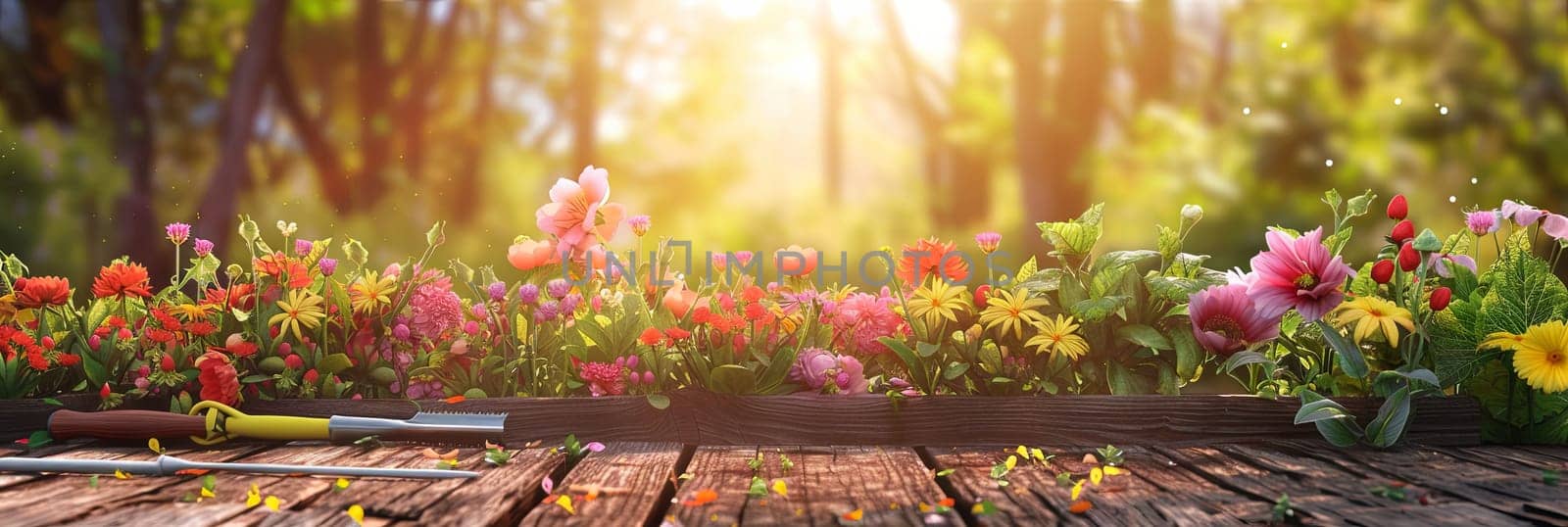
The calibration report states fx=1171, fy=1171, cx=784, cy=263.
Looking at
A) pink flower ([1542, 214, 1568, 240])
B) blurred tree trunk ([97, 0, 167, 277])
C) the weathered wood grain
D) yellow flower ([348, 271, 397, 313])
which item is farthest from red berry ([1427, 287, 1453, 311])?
blurred tree trunk ([97, 0, 167, 277])

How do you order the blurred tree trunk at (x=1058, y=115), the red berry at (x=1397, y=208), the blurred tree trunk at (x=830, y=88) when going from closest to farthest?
the red berry at (x=1397, y=208)
the blurred tree trunk at (x=1058, y=115)
the blurred tree trunk at (x=830, y=88)

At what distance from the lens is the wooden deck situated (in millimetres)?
1408

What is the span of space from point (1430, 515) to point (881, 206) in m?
12.6

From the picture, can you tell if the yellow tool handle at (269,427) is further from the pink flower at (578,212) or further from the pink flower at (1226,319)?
the pink flower at (1226,319)

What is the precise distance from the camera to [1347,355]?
1996 millimetres

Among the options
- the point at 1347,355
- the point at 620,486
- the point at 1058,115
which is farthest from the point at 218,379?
the point at 1058,115

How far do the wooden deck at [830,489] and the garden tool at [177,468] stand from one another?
0.06 feet

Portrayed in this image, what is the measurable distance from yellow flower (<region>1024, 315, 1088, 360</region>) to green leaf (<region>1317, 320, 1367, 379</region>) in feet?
1.33

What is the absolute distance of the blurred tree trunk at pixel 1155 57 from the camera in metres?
9.98

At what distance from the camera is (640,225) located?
2086mm

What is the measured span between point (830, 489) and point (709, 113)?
12528 millimetres

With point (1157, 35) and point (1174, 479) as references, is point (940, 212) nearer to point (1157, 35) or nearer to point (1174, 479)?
point (1157, 35)

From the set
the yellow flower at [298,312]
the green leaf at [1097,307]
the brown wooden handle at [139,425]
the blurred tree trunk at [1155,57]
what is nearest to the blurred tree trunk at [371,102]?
the blurred tree trunk at [1155,57]

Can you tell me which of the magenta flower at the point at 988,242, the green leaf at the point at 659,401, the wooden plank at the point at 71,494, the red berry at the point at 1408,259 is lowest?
the wooden plank at the point at 71,494
